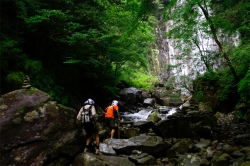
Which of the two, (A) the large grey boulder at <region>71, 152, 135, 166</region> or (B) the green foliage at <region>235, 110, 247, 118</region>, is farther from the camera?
(B) the green foliage at <region>235, 110, 247, 118</region>

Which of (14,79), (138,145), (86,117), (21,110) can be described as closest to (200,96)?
(138,145)

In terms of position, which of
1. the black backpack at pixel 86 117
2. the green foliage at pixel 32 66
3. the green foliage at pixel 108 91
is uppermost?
the green foliage at pixel 32 66

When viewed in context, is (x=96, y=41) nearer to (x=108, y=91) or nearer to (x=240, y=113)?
(x=108, y=91)

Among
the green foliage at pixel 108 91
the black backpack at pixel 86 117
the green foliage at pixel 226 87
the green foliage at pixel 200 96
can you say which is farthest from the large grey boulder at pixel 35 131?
the green foliage at pixel 200 96

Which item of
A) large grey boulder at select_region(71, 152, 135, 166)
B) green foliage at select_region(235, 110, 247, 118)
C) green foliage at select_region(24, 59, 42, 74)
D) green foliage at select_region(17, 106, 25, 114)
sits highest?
green foliage at select_region(24, 59, 42, 74)

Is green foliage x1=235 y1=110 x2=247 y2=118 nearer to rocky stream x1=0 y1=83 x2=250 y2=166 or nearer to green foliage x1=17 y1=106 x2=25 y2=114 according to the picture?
rocky stream x1=0 y1=83 x2=250 y2=166

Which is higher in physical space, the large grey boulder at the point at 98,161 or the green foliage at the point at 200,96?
the green foliage at the point at 200,96

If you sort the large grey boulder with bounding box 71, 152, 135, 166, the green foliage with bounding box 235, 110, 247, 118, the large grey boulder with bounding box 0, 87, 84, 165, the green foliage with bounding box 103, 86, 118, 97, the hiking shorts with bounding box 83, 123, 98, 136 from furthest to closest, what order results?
the green foliage with bounding box 103, 86, 118, 97 → the green foliage with bounding box 235, 110, 247, 118 → the hiking shorts with bounding box 83, 123, 98, 136 → the large grey boulder with bounding box 0, 87, 84, 165 → the large grey boulder with bounding box 71, 152, 135, 166

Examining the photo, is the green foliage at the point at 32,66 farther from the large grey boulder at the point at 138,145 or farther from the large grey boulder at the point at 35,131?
the large grey boulder at the point at 138,145

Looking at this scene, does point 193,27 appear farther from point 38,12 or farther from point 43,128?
point 43,128

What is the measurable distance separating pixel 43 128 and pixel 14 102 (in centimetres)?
108

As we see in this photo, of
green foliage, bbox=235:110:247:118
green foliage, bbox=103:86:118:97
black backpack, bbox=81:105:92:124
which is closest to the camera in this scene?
black backpack, bbox=81:105:92:124

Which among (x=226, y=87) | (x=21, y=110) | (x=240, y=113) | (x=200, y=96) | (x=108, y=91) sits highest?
(x=108, y=91)

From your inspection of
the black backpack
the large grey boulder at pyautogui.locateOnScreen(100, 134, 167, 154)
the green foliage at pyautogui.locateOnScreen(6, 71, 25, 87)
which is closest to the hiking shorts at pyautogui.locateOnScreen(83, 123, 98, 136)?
the black backpack
